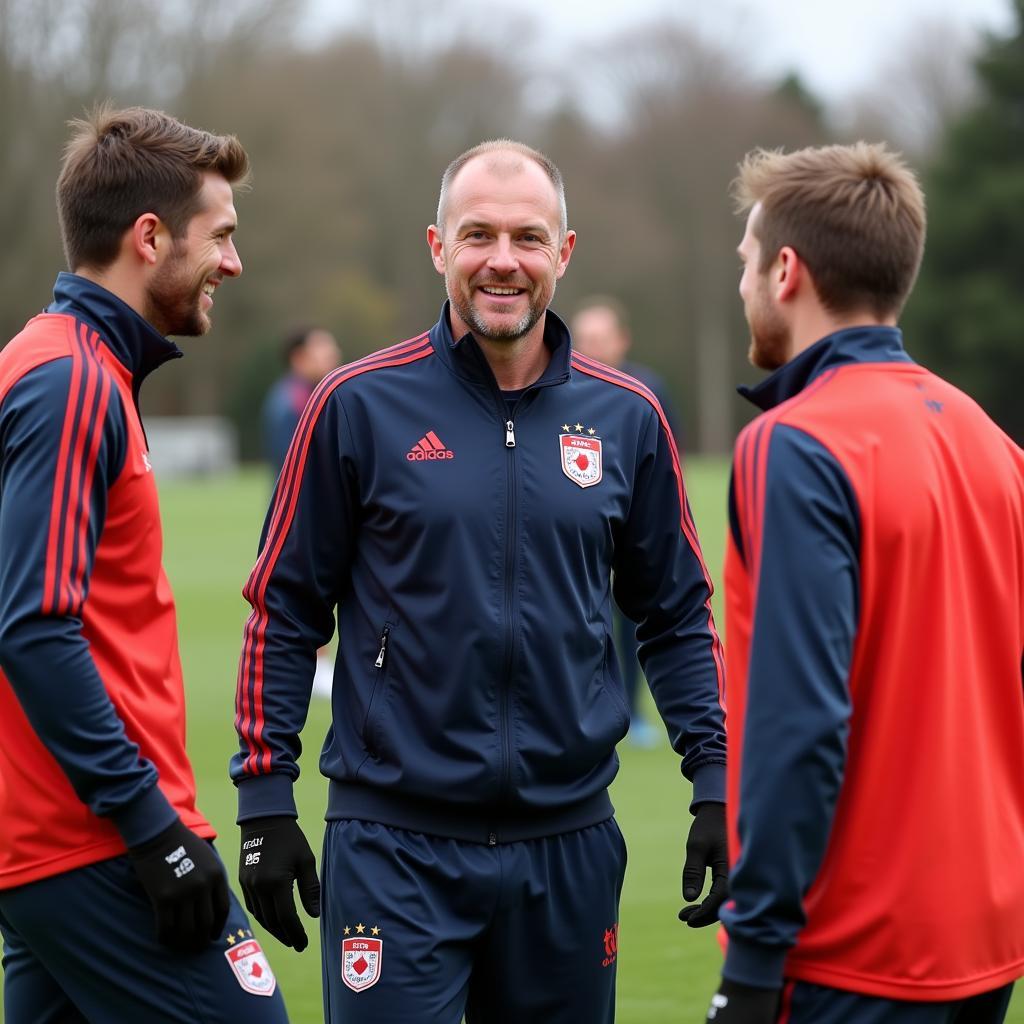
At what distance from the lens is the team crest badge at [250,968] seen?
11.5ft

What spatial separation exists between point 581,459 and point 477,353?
0.36 meters

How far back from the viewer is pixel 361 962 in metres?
3.78

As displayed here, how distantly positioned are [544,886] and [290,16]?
51497 mm

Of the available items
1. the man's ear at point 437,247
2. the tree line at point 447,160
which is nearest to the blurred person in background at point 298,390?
the man's ear at point 437,247

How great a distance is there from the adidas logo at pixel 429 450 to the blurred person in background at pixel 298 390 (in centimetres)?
765

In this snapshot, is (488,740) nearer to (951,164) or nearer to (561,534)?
(561,534)

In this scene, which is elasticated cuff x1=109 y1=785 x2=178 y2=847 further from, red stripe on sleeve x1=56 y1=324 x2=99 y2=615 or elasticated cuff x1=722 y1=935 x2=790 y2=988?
elasticated cuff x1=722 y1=935 x2=790 y2=988

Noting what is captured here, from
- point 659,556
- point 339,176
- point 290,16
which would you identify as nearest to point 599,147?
point 339,176

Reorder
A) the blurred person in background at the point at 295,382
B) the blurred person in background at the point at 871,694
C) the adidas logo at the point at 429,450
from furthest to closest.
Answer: the blurred person in background at the point at 295,382 < the adidas logo at the point at 429,450 < the blurred person in background at the point at 871,694

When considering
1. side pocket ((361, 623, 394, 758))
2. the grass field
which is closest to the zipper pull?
side pocket ((361, 623, 394, 758))

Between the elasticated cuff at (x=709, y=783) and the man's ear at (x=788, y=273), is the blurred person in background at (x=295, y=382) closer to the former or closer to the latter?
the elasticated cuff at (x=709, y=783)

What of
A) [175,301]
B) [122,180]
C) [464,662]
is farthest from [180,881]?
[122,180]

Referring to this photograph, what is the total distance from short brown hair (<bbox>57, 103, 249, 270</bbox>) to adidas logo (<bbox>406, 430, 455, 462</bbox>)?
2.35ft

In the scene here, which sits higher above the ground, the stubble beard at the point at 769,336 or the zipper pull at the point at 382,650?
the stubble beard at the point at 769,336
